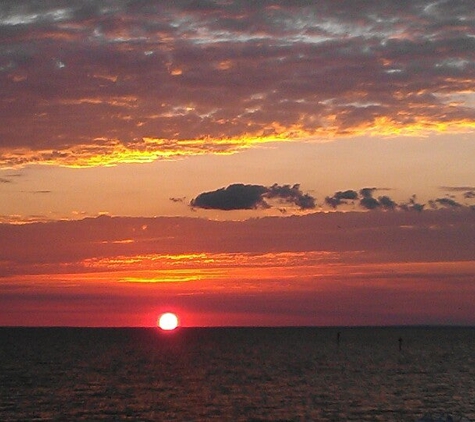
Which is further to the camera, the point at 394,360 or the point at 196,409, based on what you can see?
the point at 394,360

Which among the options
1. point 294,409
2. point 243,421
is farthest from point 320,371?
point 243,421

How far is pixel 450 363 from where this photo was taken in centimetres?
17088

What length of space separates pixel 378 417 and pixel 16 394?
45.6 meters

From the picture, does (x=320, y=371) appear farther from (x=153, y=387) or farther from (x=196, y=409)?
(x=196, y=409)

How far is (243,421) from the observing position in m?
79.6

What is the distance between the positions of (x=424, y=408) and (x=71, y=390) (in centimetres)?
4525

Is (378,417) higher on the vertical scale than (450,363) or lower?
higher

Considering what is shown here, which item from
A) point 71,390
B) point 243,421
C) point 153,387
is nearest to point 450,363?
point 153,387

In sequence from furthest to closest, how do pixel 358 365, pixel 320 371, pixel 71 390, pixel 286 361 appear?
pixel 286 361
pixel 358 365
pixel 320 371
pixel 71 390

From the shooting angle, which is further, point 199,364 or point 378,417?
point 199,364

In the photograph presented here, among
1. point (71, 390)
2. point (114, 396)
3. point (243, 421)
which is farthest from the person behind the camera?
point (71, 390)

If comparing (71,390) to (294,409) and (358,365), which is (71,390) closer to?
(294,409)

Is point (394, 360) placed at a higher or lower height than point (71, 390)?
lower

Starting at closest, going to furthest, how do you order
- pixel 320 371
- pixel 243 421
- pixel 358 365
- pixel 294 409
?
pixel 243 421 < pixel 294 409 < pixel 320 371 < pixel 358 365
